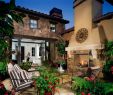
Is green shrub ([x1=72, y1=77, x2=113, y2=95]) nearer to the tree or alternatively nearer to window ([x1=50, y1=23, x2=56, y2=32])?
the tree

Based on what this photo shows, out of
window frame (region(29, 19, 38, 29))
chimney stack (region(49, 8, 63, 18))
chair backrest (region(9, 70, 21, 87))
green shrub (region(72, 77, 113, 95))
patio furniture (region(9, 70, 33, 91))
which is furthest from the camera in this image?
chimney stack (region(49, 8, 63, 18))

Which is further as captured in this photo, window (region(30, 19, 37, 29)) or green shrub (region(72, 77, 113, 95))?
window (region(30, 19, 37, 29))

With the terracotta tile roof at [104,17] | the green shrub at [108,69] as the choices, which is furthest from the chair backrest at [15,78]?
the terracotta tile roof at [104,17]

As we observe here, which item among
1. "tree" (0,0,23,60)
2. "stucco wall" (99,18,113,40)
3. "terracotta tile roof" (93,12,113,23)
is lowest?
"tree" (0,0,23,60)

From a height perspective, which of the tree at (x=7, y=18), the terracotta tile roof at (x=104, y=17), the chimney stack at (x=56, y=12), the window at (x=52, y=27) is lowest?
the tree at (x=7, y=18)

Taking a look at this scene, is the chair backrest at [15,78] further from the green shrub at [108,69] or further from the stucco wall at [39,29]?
the stucco wall at [39,29]

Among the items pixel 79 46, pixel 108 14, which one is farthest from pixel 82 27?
pixel 108 14

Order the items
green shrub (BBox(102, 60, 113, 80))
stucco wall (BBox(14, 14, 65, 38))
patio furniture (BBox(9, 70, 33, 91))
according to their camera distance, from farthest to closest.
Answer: stucco wall (BBox(14, 14, 65, 38)), green shrub (BBox(102, 60, 113, 80)), patio furniture (BBox(9, 70, 33, 91))

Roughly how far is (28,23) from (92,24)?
6.71 metres

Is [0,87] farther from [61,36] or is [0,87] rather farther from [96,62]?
[61,36]

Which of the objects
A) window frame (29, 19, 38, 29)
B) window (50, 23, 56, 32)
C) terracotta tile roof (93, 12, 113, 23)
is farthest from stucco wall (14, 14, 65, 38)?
terracotta tile roof (93, 12, 113, 23)

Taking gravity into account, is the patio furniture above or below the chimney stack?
below

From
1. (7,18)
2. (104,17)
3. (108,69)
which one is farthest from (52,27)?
(7,18)

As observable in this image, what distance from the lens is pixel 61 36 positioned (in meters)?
18.3
